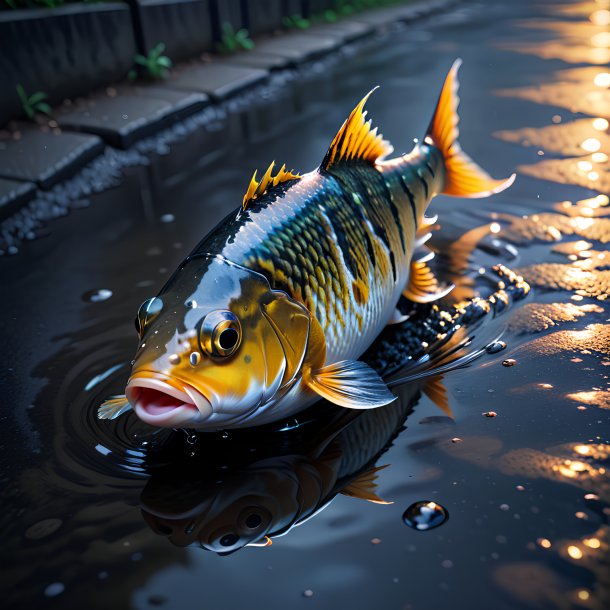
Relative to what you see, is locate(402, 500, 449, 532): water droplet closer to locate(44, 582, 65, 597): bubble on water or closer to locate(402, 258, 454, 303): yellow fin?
locate(44, 582, 65, 597): bubble on water

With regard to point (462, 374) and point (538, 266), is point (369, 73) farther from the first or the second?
point (462, 374)

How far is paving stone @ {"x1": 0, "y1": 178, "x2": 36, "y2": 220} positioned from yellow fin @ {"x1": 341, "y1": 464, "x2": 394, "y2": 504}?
3.18 m

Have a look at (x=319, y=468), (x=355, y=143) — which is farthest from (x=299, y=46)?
(x=319, y=468)

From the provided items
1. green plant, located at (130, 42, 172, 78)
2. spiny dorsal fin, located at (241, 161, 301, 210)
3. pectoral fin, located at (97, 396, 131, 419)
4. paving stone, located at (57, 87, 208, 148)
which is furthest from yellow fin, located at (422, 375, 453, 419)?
green plant, located at (130, 42, 172, 78)

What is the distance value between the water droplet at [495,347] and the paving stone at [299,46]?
583cm

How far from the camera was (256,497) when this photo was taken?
2.08 m

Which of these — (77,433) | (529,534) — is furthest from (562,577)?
(77,433)

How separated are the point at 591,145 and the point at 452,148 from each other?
8.66 feet

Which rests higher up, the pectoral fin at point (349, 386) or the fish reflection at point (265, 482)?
the pectoral fin at point (349, 386)

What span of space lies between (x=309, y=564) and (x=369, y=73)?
6865mm

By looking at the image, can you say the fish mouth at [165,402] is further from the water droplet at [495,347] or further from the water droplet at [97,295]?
the water droplet at [97,295]

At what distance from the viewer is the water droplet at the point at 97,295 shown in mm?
3404

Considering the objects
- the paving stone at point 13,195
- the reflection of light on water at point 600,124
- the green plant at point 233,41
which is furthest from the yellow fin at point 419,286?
the green plant at point 233,41

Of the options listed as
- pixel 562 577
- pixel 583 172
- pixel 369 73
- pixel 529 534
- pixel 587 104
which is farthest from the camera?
pixel 369 73
